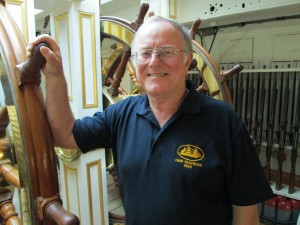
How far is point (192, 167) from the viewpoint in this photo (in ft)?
2.62

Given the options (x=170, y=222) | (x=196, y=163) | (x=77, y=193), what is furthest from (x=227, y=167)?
(x=77, y=193)

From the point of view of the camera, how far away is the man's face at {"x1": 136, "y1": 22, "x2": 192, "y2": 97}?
812 mm

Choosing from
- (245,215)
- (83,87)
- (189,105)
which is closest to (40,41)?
(189,105)

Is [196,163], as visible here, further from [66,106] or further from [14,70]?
[14,70]

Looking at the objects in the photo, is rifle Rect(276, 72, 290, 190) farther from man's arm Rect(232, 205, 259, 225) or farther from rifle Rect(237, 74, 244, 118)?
man's arm Rect(232, 205, 259, 225)

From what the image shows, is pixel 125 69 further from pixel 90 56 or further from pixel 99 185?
pixel 99 185

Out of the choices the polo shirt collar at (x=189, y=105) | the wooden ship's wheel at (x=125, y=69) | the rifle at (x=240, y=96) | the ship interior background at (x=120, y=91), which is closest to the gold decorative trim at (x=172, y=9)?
the ship interior background at (x=120, y=91)

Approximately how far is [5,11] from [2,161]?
370mm

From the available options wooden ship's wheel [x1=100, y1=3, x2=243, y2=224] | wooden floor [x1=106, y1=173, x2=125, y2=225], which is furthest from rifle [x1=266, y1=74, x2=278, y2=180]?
wooden floor [x1=106, y1=173, x2=125, y2=225]

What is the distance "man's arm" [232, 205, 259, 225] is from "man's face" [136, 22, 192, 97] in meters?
0.43

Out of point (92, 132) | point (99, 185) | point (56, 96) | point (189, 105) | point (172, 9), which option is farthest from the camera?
point (172, 9)

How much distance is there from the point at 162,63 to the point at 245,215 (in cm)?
54

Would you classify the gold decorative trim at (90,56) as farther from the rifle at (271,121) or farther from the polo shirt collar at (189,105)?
the rifle at (271,121)

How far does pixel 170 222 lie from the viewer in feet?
2.71
